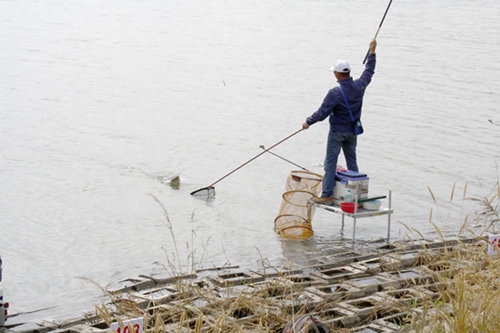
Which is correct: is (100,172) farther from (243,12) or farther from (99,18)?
(243,12)

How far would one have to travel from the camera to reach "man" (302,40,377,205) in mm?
9234

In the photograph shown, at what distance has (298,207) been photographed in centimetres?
988

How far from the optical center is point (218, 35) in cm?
2814

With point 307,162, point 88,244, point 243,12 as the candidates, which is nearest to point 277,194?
point 307,162

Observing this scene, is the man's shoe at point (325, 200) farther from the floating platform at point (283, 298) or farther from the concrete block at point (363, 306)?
the concrete block at point (363, 306)

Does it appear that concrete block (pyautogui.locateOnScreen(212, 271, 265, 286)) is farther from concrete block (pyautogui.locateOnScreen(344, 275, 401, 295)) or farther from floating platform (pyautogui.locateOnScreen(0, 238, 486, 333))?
concrete block (pyautogui.locateOnScreen(344, 275, 401, 295))

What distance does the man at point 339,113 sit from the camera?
9.23 metres

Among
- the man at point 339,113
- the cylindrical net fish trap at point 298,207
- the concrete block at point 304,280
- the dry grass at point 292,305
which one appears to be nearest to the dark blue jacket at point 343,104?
the man at point 339,113

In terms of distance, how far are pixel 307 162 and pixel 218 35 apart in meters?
15.1

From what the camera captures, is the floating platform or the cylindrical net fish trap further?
the cylindrical net fish trap

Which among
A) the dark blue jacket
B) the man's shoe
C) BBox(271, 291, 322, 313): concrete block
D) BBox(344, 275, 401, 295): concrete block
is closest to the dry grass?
BBox(271, 291, 322, 313): concrete block

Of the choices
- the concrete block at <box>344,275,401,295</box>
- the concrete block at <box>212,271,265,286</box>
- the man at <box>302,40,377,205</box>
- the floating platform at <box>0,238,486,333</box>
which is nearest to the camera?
the floating platform at <box>0,238,486,333</box>

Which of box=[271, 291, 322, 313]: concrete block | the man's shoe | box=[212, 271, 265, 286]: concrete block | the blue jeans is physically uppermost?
the blue jeans

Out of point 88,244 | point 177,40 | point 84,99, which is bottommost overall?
point 88,244
